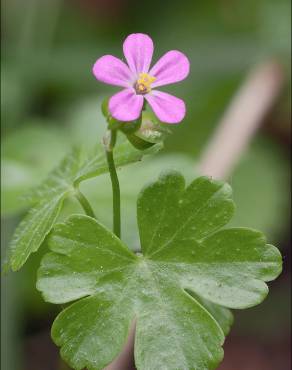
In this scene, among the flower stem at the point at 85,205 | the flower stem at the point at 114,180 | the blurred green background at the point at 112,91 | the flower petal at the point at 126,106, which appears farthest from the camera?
the blurred green background at the point at 112,91

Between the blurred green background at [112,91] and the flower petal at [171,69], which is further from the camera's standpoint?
the blurred green background at [112,91]

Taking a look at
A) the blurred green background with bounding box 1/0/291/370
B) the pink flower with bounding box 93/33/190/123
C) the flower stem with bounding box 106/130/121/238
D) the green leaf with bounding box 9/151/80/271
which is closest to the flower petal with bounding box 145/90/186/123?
the pink flower with bounding box 93/33/190/123

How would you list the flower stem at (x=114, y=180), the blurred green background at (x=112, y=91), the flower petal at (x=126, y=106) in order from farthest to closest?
1. the blurred green background at (x=112, y=91)
2. the flower stem at (x=114, y=180)
3. the flower petal at (x=126, y=106)

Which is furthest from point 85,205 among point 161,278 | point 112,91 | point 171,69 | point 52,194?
point 112,91

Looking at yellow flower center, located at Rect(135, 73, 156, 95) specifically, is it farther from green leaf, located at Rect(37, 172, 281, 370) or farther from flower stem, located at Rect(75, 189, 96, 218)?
flower stem, located at Rect(75, 189, 96, 218)

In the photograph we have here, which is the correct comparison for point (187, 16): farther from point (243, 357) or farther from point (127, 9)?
point (243, 357)

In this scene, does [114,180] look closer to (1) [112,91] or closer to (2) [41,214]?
(2) [41,214]

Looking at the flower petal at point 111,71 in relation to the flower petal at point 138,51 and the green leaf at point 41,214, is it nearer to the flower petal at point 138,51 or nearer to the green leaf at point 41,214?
the flower petal at point 138,51

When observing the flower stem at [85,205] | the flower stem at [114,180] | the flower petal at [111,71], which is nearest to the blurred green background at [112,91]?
the flower stem at [85,205]

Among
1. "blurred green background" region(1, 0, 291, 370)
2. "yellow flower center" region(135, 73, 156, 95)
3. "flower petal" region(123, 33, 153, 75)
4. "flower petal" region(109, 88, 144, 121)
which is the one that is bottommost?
"blurred green background" region(1, 0, 291, 370)

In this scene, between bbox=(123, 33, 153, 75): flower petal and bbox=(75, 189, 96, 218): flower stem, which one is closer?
bbox=(123, 33, 153, 75): flower petal
